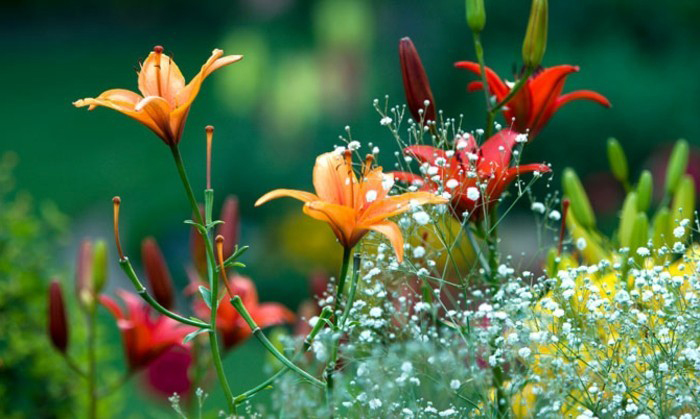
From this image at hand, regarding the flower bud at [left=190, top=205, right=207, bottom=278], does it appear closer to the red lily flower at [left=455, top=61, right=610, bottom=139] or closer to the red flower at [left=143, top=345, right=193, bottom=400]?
the red lily flower at [left=455, top=61, right=610, bottom=139]

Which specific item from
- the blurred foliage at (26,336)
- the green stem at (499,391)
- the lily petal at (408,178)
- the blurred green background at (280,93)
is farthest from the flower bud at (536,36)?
the blurred green background at (280,93)

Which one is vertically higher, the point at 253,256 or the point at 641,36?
the point at 641,36

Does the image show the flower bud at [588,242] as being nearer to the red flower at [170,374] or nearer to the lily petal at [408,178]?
the lily petal at [408,178]

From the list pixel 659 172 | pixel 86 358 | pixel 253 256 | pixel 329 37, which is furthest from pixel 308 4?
pixel 86 358

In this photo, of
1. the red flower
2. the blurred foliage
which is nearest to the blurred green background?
the red flower

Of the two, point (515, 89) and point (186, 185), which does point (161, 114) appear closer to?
point (186, 185)

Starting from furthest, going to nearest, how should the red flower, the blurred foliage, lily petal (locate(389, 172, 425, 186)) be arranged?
the red flower < the blurred foliage < lily petal (locate(389, 172, 425, 186))

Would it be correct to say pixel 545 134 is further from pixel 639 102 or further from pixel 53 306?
pixel 53 306
